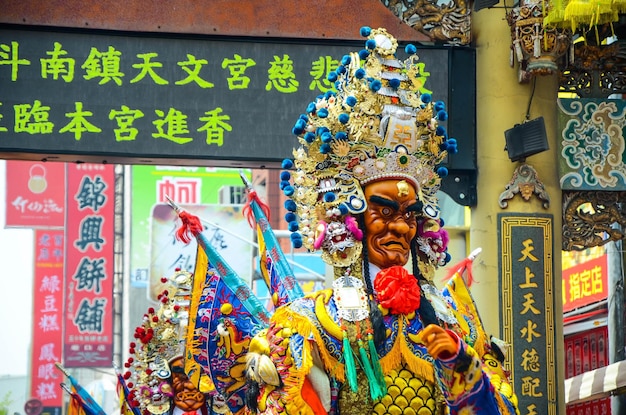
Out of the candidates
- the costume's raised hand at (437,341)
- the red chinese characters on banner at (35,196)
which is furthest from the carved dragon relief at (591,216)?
the red chinese characters on banner at (35,196)

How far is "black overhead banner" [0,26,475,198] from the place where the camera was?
10.3 m

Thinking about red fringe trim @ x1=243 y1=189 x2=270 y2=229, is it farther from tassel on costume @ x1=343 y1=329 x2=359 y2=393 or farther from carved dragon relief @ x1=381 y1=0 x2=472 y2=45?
carved dragon relief @ x1=381 y1=0 x2=472 y2=45

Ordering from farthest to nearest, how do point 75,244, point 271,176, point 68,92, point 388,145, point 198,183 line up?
point 271,176 → point 198,183 → point 75,244 → point 68,92 → point 388,145

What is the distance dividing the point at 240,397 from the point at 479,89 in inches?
158

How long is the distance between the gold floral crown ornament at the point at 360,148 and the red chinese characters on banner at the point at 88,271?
66.7ft

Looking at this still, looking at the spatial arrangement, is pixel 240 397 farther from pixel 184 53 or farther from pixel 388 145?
pixel 184 53

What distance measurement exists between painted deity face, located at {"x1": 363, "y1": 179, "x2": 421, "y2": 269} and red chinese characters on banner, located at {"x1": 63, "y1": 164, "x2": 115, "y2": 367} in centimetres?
2049

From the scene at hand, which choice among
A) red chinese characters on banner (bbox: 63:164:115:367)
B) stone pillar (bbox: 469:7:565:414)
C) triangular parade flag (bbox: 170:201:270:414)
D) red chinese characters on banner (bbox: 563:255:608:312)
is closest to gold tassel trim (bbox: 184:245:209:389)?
triangular parade flag (bbox: 170:201:270:414)

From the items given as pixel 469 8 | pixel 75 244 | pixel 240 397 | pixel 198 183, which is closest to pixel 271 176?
pixel 198 183

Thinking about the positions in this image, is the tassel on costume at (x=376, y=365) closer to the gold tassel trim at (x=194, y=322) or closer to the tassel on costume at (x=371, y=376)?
the tassel on costume at (x=371, y=376)

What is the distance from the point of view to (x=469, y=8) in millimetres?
10781

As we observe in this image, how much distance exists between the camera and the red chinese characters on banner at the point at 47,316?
89.5 feet

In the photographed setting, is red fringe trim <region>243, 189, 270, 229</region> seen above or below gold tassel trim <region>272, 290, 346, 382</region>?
above

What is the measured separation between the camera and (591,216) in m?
10.8
